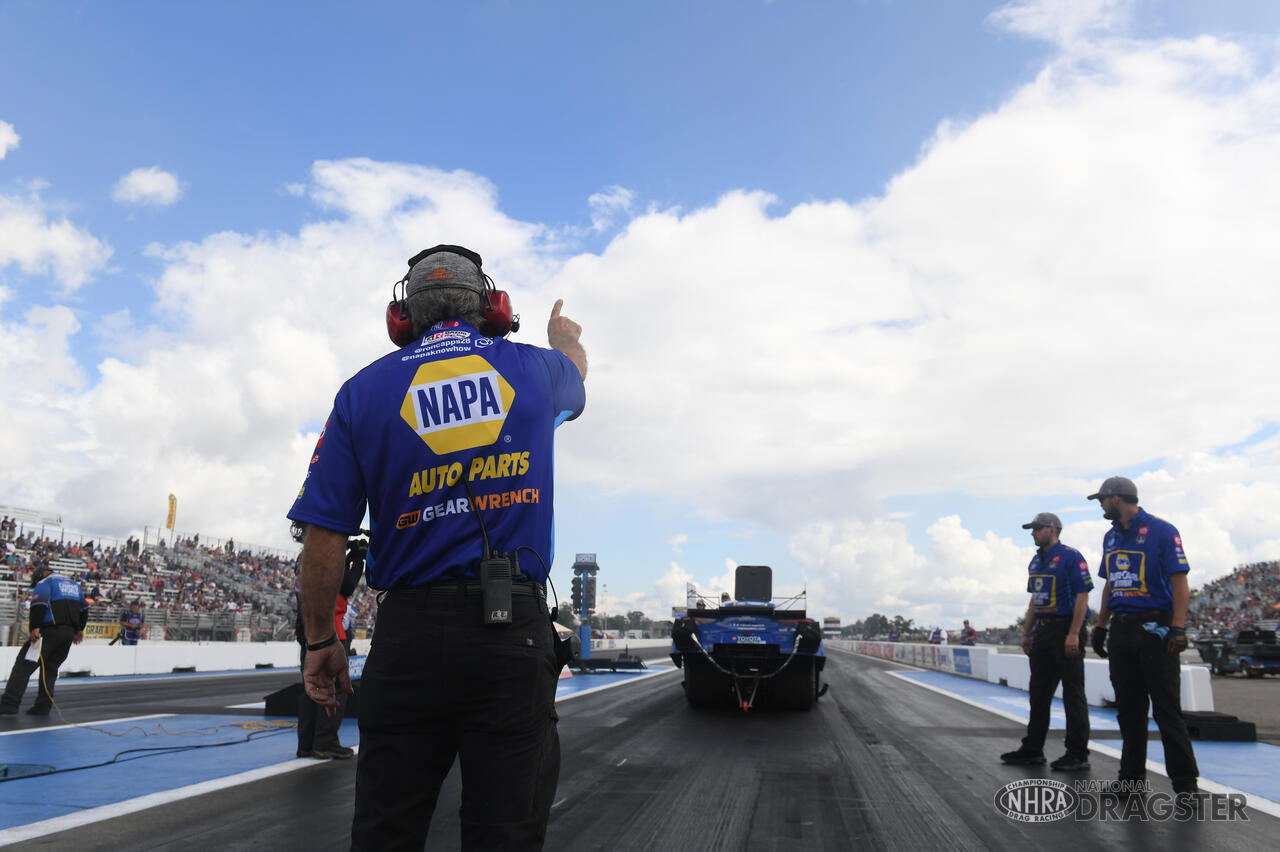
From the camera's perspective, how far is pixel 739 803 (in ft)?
14.9

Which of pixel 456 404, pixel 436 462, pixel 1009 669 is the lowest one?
pixel 1009 669

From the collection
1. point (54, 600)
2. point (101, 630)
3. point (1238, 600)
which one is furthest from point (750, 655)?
point (1238, 600)

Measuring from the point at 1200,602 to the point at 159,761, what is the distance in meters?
54.6

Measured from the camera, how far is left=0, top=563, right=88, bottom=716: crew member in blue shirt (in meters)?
7.97

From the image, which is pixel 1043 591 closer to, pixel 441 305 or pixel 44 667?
pixel 441 305

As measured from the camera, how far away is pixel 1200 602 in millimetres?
46250

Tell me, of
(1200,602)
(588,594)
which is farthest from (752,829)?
(1200,602)

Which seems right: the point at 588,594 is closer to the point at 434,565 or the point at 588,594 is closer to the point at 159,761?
the point at 159,761

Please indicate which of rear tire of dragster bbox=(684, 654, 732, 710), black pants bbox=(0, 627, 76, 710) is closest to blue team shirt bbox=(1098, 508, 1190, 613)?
rear tire of dragster bbox=(684, 654, 732, 710)
